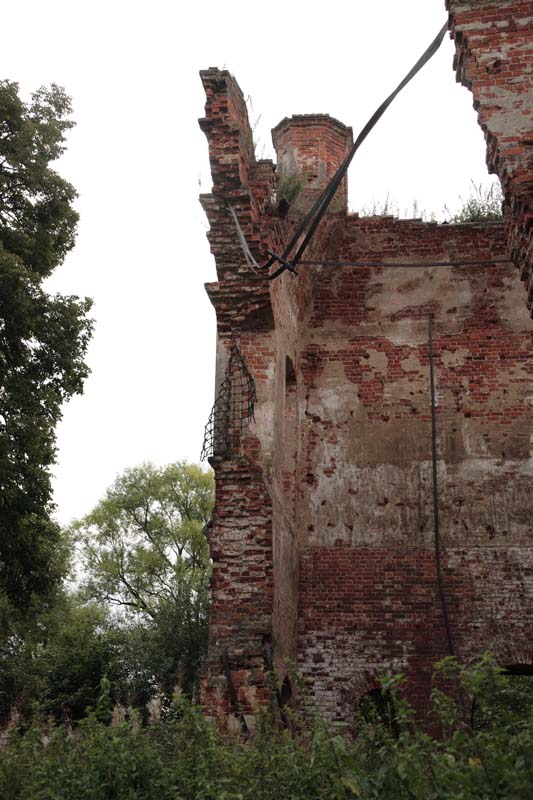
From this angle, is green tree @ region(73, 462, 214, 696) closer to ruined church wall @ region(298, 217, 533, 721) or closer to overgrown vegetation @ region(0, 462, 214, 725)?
overgrown vegetation @ region(0, 462, 214, 725)

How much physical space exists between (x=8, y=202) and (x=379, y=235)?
18.4ft

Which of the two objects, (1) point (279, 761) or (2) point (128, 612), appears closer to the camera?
(1) point (279, 761)

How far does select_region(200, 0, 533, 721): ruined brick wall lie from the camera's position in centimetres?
1062

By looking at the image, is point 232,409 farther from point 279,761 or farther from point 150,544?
point 150,544

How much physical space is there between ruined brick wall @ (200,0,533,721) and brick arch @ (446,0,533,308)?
7.32ft

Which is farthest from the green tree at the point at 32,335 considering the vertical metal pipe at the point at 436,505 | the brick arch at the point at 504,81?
the brick arch at the point at 504,81

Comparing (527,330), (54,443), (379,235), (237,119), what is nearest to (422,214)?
(379,235)

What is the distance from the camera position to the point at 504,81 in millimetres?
8039

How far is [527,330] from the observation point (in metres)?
12.9

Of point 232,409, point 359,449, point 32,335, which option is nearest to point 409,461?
point 359,449

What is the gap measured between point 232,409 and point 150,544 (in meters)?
20.1

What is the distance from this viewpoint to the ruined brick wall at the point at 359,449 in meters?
10.6

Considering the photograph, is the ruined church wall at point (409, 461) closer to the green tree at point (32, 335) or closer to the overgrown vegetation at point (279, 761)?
the green tree at point (32, 335)

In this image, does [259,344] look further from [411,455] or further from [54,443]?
[54,443]
